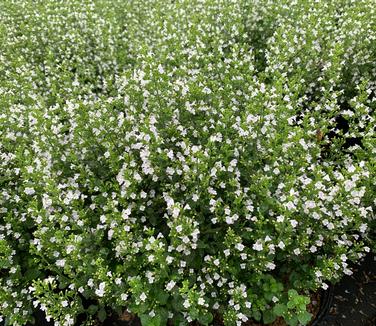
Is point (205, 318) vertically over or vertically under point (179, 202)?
under

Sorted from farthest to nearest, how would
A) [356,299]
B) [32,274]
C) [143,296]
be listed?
[356,299]
[32,274]
[143,296]

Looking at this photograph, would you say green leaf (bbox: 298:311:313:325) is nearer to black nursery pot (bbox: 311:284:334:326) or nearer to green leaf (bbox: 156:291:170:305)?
black nursery pot (bbox: 311:284:334:326)

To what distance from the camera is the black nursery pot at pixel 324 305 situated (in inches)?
198

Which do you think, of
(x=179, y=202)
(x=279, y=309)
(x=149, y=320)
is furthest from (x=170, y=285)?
(x=279, y=309)

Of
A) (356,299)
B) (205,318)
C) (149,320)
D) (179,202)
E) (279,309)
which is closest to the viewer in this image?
(149,320)

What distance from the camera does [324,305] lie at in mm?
5137

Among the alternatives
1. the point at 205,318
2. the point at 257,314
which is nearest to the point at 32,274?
the point at 205,318

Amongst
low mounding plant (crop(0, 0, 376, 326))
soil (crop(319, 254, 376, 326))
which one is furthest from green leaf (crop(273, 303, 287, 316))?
soil (crop(319, 254, 376, 326))

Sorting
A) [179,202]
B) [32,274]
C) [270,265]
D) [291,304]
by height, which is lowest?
[32,274]

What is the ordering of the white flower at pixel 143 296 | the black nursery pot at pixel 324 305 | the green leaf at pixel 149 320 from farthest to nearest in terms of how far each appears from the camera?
the black nursery pot at pixel 324 305
the green leaf at pixel 149 320
the white flower at pixel 143 296

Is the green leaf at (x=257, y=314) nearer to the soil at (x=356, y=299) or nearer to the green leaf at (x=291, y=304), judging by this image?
the green leaf at (x=291, y=304)

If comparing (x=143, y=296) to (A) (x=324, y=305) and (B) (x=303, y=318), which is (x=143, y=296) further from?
(A) (x=324, y=305)

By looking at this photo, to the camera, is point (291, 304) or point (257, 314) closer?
point (291, 304)

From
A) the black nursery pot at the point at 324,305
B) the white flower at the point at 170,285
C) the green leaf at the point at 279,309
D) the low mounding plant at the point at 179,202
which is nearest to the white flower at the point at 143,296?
the low mounding plant at the point at 179,202
